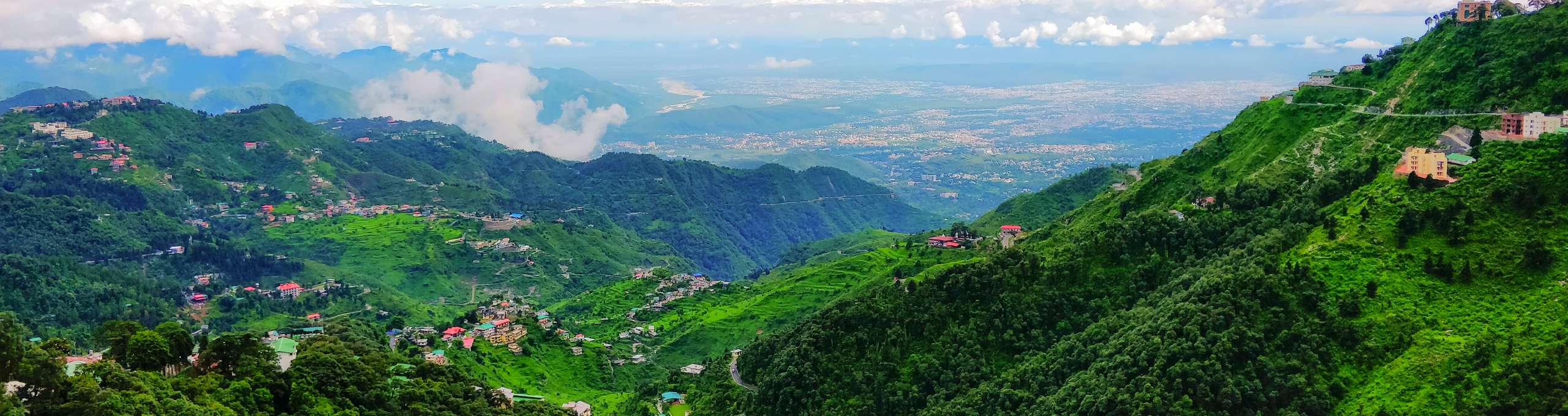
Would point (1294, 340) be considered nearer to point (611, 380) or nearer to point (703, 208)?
point (611, 380)

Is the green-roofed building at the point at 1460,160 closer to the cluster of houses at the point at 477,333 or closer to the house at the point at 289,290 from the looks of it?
the cluster of houses at the point at 477,333

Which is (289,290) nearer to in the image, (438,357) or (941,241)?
(438,357)

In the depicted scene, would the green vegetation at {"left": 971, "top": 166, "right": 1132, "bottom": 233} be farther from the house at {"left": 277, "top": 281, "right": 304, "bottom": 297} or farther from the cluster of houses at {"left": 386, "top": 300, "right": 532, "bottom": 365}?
the house at {"left": 277, "top": 281, "right": 304, "bottom": 297}

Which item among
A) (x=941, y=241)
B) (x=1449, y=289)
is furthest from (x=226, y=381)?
(x=941, y=241)

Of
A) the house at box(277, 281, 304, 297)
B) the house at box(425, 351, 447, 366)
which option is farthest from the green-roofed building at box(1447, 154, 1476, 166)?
the house at box(277, 281, 304, 297)

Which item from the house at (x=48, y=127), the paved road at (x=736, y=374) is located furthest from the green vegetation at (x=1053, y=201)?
the house at (x=48, y=127)

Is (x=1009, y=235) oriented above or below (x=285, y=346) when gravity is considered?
below
